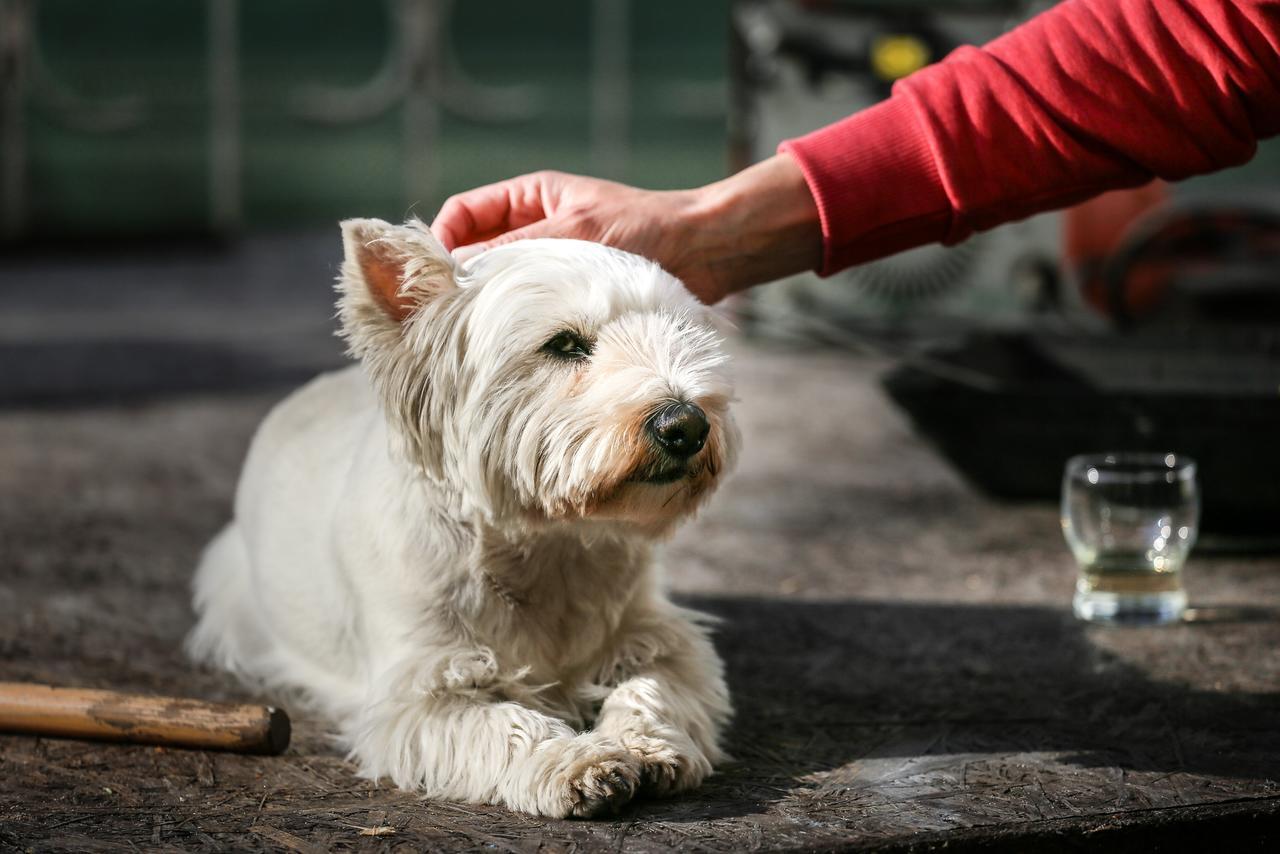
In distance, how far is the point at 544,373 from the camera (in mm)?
2379

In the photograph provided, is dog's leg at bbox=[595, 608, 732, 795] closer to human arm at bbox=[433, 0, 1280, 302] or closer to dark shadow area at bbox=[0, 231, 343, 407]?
human arm at bbox=[433, 0, 1280, 302]

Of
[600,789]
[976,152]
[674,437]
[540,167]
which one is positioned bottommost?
[600,789]

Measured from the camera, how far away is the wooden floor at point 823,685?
238 cm

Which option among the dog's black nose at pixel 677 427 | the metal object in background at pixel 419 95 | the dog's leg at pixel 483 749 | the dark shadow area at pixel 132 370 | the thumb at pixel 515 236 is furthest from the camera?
the metal object in background at pixel 419 95

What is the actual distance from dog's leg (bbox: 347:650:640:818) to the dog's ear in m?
0.58

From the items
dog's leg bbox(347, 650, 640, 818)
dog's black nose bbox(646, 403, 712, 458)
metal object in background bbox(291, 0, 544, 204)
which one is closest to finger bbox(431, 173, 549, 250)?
dog's black nose bbox(646, 403, 712, 458)

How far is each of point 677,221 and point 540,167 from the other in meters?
9.54

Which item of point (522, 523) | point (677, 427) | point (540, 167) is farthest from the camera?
point (540, 167)

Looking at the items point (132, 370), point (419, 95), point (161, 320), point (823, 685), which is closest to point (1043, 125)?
point (823, 685)

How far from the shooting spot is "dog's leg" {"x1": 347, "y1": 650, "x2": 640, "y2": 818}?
2367 mm

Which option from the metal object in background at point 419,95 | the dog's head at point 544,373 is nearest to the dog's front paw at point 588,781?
the dog's head at point 544,373

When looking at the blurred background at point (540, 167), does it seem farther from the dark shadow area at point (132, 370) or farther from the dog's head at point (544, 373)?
the dog's head at point (544, 373)

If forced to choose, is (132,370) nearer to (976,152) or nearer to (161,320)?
(161,320)

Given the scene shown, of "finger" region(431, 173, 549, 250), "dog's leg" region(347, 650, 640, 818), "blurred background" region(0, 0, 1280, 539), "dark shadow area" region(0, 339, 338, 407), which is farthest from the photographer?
"dark shadow area" region(0, 339, 338, 407)
